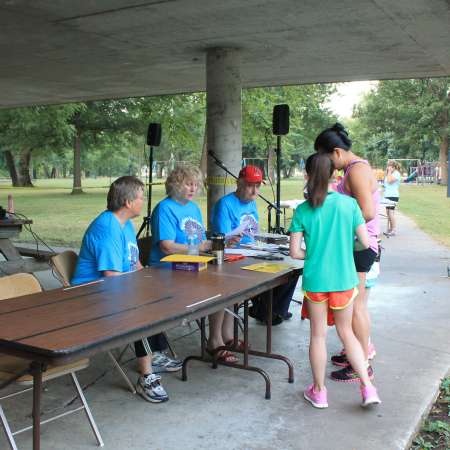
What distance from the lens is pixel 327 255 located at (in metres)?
3.19

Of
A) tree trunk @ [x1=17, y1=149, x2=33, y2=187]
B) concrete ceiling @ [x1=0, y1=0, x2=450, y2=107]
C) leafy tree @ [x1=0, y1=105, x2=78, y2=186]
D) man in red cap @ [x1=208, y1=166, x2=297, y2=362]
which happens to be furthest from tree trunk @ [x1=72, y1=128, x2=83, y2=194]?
man in red cap @ [x1=208, y1=166, x2=297, y2=362]

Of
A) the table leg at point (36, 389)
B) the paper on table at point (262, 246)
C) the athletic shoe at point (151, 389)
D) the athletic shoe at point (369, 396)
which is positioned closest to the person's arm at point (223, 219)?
the paper on table at point (262, 246)

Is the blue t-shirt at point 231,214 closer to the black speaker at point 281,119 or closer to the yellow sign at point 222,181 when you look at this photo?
the yellow sign at point 222,181

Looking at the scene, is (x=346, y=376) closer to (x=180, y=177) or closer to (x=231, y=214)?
(x=231, y=214)

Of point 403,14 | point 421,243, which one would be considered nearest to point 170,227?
point 403,14

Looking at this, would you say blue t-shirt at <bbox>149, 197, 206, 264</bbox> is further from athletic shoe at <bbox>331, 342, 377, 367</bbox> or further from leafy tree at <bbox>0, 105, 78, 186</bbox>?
leafy tree at <bbox>0, 105, 78, 186</bbox>

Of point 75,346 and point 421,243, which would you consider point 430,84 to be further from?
point 75,346

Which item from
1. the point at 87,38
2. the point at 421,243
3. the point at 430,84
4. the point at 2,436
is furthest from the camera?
the point at 430,84

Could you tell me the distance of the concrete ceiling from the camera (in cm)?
543

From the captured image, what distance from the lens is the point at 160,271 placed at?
139 inches

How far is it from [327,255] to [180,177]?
4.14 ft

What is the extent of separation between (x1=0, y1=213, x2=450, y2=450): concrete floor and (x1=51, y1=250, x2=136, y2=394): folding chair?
11 centimetres

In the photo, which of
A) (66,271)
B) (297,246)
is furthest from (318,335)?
(66,271)

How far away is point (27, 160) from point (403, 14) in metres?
36.3
